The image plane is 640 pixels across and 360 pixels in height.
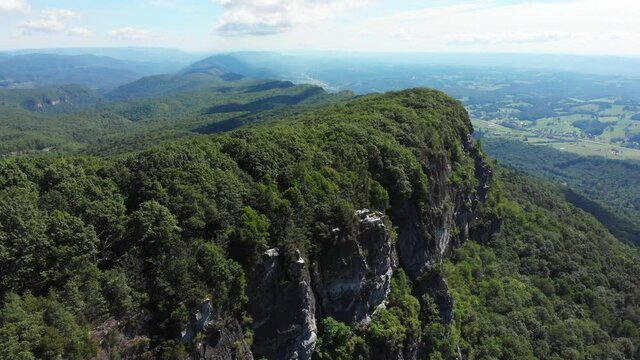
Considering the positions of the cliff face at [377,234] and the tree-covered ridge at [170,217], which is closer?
the tree-covered ridge at [170,217]

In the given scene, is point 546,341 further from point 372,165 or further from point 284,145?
point 284,145

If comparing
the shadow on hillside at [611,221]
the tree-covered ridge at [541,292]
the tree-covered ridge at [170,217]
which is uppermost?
the tree-covered ridge at [170,217]

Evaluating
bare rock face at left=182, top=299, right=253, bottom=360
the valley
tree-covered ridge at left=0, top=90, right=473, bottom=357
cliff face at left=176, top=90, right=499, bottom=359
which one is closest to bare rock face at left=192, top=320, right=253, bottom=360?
bare rock face at left=182, top=299, right=253, bottom=360

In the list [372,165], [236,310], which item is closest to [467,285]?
[372,165]

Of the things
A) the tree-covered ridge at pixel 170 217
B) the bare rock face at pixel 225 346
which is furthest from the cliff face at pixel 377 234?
the bare rock face at pixel 225 346

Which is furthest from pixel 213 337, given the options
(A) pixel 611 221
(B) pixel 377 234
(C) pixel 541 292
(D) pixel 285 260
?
(A) pixel 611 221

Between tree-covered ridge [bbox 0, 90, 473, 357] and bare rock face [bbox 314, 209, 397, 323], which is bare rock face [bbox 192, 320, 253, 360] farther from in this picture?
bare rock face [bbox 314, 209, 397, 323]

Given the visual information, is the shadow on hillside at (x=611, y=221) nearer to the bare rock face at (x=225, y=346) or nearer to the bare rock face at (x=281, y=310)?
the bare rock face at (x=281, y=310)

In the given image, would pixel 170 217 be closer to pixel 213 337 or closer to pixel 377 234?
pixel 213 337
